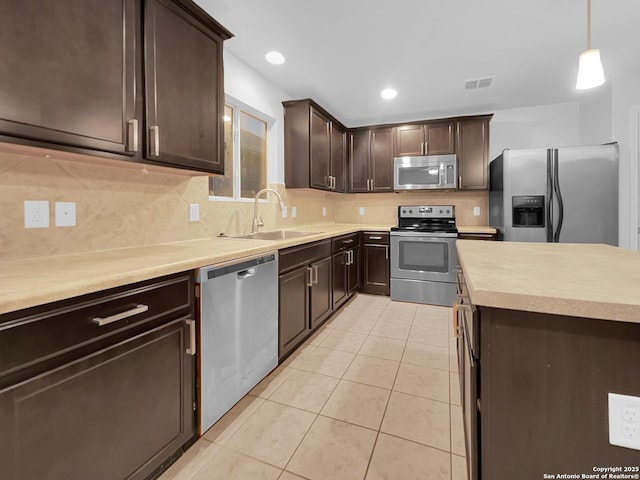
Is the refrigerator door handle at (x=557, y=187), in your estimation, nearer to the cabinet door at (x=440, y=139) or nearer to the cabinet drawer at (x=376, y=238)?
the cabinet door at (x=440, y=139)

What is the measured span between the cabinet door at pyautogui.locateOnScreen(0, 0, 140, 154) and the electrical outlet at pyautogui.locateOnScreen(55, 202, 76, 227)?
383mm

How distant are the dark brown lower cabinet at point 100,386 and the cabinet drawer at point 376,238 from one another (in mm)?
2864

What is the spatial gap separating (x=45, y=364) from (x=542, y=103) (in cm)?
493

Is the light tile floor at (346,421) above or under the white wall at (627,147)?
under

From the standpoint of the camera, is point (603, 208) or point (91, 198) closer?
point (91, 198)

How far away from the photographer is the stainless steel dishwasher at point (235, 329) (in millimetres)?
1433

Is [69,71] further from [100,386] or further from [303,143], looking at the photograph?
[303,143]

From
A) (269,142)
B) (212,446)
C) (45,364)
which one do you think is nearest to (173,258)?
(45,364)

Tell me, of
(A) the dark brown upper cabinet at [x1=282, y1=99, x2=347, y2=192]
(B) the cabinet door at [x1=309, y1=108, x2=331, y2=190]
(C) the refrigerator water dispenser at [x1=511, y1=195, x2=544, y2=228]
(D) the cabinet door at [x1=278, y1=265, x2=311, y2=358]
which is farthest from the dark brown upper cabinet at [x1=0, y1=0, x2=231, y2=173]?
(C) the refrigerator water dispenser at [x1=511, y1=195, x2=544, y2=228]

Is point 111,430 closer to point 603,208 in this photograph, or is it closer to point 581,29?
point 581,29

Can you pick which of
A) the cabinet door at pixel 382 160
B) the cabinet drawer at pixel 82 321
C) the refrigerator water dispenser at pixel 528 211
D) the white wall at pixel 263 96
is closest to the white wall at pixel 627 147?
the refrigerator water dispenser at pixel 528 211

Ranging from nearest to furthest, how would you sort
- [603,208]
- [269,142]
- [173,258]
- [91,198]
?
[173,258]
[91,198]
[603,208]
[269,142]

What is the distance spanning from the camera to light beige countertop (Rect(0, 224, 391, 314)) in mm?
829

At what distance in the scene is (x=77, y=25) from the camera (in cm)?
117
